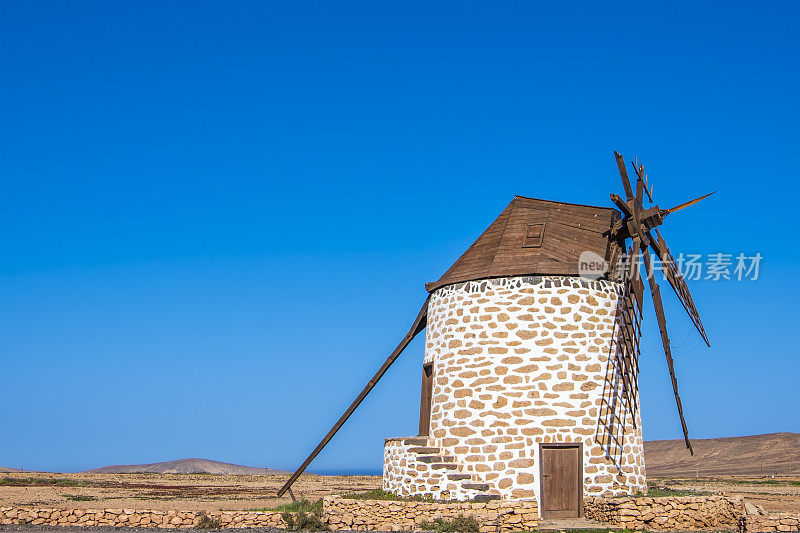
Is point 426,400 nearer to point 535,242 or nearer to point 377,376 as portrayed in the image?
point 377,376

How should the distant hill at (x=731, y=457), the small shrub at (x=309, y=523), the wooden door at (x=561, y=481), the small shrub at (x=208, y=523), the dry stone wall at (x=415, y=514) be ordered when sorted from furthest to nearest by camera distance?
the distant hill at (x=731, y=457), the wooden door at (x=561, y=481), the small shrub at (x=208, y=523), the small shrub at (x=309, y=523), the dry stone wall at (x=415, y=514)

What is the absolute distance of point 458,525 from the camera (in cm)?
1384

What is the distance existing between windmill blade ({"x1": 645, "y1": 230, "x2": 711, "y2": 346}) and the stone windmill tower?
0.10 feet

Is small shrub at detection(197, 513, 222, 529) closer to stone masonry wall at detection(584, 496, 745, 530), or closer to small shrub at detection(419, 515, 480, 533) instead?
small shrub at detection(419, 515, 480, 533)

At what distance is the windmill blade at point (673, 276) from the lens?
57.0 feet

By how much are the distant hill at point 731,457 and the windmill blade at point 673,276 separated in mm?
42229

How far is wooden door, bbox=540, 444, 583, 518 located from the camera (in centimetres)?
1583

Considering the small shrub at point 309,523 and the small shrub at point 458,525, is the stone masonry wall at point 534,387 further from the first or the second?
the small shrub at point 309,523

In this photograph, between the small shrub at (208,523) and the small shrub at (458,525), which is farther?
the small shrub at (208,523)

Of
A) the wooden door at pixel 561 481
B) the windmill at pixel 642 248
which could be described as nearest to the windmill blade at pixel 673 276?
the windmill at pixel 642 248

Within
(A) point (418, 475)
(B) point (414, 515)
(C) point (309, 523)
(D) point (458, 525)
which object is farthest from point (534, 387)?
(C) point (309, 523)

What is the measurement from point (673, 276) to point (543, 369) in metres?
4.16

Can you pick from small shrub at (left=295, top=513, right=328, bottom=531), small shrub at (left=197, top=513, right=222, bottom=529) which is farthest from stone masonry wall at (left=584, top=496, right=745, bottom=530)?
small shrub at (left=197, top=513, right=222, bottom=529)

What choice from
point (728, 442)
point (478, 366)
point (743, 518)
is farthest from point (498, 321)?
point (728, 442)
